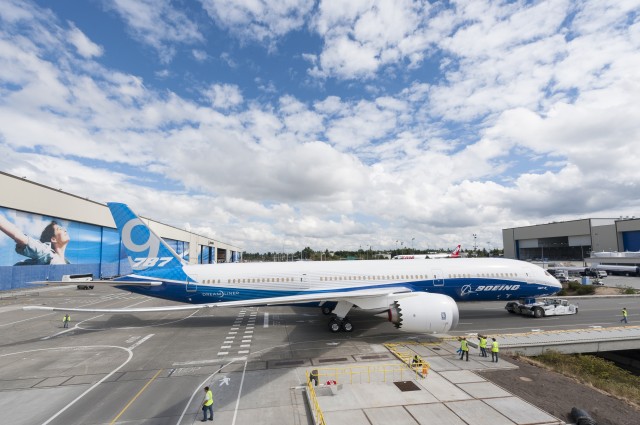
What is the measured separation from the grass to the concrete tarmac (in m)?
3.65

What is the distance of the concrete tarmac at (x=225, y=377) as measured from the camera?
12953 millimetres

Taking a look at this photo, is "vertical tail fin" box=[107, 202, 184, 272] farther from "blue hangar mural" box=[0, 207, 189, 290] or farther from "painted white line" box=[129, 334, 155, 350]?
"blue hangar mural" box=[0, 207, 189, 290]

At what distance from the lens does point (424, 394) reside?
14359 mm

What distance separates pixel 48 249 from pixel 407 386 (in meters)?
72.0

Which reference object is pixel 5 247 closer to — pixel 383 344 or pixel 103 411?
pixel 103 411

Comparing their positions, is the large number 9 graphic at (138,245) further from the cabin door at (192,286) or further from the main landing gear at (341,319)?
the main landing gear at (341,319)

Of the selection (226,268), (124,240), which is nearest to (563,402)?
(226,268)

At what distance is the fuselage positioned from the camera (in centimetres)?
2669

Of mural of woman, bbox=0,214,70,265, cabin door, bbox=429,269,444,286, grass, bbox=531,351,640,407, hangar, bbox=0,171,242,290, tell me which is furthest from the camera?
mural of woman, bbox=0,214,70,265

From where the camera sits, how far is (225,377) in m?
16.8

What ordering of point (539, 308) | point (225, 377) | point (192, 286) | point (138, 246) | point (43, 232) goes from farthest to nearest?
point (43, 232), point (539, 308), point (138, 246), point (192, 286), point (225, 377)

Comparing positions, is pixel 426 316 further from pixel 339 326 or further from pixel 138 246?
pixel 138 246

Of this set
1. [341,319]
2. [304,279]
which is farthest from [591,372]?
[304,279]

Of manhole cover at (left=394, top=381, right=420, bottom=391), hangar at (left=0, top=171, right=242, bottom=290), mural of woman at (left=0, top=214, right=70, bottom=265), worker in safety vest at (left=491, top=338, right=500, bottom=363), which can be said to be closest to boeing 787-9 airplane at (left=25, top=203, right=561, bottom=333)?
worker in safety vest at (left=491, top=338, right=500, bottom=363)
